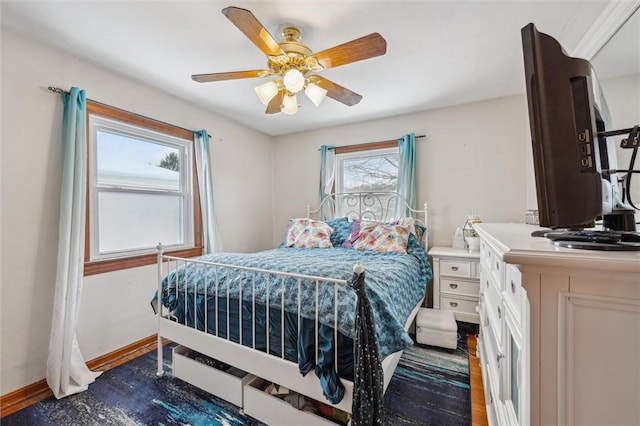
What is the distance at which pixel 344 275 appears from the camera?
1467 mm

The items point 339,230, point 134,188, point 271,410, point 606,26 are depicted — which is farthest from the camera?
point 339,230

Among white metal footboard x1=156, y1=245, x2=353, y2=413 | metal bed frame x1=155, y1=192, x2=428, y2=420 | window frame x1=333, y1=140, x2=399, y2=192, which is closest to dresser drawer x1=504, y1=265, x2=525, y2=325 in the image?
metal bed frame x1=155, y1=192, x2=428, y2=420

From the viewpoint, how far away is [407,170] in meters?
3.14

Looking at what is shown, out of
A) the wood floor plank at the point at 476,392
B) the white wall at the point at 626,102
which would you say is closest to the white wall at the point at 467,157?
the wood floor plank at the point at 476,392

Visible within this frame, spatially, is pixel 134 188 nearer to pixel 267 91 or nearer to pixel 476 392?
pixel 267 91

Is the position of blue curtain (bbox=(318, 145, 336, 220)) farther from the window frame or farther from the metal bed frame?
the metal bed frame

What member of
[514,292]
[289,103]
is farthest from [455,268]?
[289,103]

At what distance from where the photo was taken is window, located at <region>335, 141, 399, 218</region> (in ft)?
11.2

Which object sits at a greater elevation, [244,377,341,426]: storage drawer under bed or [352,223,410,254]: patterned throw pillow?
[352,223,410,254]: patterned throw pillow

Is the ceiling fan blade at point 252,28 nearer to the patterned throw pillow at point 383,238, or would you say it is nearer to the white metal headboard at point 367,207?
the patterned throw pillow at point 383,238

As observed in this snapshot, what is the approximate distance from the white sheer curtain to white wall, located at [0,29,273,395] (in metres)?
0.11

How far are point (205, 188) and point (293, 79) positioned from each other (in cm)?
176

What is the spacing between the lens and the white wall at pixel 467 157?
2.78 metres

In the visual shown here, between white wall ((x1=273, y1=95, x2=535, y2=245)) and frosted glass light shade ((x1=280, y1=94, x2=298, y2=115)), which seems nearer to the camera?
frosted glass light shade ((x1=280, y1=94, x2=298, y2=115))
